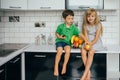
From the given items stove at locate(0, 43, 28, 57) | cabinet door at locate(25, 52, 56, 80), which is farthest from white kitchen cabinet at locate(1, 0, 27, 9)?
cabinet door at locate(25, 52, 56, 80)

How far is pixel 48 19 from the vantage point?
3.67m

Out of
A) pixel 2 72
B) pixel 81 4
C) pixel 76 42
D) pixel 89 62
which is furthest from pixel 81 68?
pixel 2 72

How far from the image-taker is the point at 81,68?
3055mm

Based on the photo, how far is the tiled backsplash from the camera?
3.61 m

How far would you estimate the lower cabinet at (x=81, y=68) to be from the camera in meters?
3.02

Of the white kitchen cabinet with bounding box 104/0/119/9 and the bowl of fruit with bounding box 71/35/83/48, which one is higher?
the white kitchen cabinet with bounding box 104/0/119/9

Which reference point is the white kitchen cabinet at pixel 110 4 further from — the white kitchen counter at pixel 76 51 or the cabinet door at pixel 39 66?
the cabinet door at pixel 39 66

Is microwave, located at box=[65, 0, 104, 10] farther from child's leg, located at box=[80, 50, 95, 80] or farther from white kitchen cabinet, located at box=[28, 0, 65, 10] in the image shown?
child's leg, located at box=[80, 50, 95, 80]

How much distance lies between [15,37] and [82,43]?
1114 millimetres

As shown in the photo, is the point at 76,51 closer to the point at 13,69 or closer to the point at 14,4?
the point at 13,69

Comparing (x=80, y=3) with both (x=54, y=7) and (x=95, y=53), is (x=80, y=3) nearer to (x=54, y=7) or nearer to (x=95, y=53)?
(x=54, y=7)

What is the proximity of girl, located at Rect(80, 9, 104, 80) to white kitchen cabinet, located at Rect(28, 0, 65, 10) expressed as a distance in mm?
396

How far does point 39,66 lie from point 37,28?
0.76m

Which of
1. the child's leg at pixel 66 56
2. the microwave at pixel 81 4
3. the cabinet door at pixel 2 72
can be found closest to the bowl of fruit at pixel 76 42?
the child's leg at pixel 66 56
